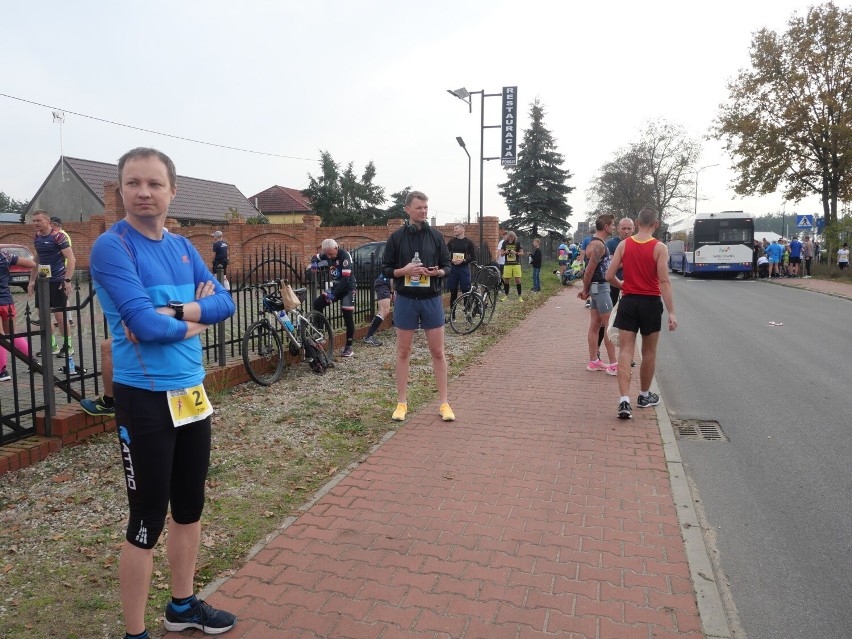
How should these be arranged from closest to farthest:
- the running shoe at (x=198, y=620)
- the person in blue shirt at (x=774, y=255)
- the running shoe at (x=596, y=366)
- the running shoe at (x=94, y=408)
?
the running shoe at (x=198, y=620)
the running shoe at (x=94, y=408)
the running shoe at (x=596, y=366)
the person in blue shirt at (x=774, y=255)

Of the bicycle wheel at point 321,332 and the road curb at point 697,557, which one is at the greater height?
the bicycle wheel at point 321,332

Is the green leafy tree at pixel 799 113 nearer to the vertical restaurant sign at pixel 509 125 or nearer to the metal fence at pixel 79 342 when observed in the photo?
the vertical restaurant sign at pixel 509 125

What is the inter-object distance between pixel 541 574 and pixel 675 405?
402 cm

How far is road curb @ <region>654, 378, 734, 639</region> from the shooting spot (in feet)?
9.09

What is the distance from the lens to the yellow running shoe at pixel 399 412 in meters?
5.79

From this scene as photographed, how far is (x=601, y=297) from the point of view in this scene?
7750 mm

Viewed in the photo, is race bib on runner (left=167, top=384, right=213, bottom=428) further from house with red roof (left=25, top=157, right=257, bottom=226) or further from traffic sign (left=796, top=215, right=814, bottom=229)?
house with red roof (left=25, top=157, right=257, bottom=226)

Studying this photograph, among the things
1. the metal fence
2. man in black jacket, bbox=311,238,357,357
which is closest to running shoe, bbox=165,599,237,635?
the metal fence

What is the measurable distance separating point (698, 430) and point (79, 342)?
5328mm

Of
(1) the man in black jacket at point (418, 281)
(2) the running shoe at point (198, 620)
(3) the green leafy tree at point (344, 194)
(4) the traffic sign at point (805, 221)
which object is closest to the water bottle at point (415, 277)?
(1) the man in black jacket at point (418, 281)

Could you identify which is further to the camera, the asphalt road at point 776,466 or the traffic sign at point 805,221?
the traffic sign at point 805,221

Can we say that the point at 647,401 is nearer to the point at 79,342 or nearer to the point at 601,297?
the point at 601,297

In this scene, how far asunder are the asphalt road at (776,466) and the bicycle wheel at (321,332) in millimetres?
4104

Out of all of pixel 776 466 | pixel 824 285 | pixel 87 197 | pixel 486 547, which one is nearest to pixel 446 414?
pixel 486 547
